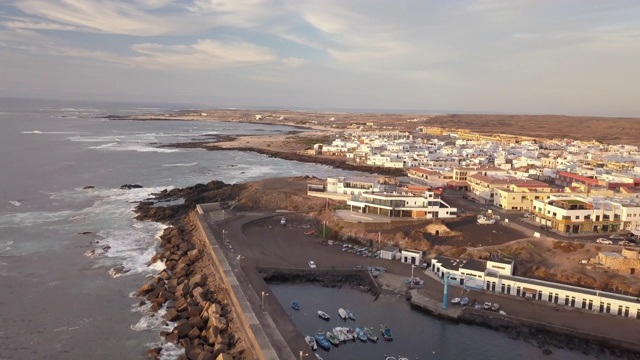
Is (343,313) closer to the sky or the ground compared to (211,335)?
closer to the ground

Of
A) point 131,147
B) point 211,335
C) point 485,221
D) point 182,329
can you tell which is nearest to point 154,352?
point 182,329

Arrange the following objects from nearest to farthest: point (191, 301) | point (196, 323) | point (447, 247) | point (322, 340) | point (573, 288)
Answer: point (322, 340)
point (196, 323)
point (191, 301)
point (573, 288)
point (447, 247)

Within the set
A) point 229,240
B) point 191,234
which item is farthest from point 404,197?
point 191,234

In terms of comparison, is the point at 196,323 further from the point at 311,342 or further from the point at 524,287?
the point at 524,287

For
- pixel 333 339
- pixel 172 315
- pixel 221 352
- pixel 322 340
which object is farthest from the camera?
pixel 172 315

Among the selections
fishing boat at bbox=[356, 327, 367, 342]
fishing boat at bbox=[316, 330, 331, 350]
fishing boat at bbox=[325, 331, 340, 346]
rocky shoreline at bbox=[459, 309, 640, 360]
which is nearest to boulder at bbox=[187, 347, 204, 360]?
fishing boat at bbox=[316, 330, 331, 350]

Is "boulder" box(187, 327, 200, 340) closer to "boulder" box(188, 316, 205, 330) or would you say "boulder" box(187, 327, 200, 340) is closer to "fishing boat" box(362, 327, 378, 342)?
"boulder" box(188, 316, 205, 330)

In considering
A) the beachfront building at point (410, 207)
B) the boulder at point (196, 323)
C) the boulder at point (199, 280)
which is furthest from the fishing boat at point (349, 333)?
the beachfront building at point (410, 207)
